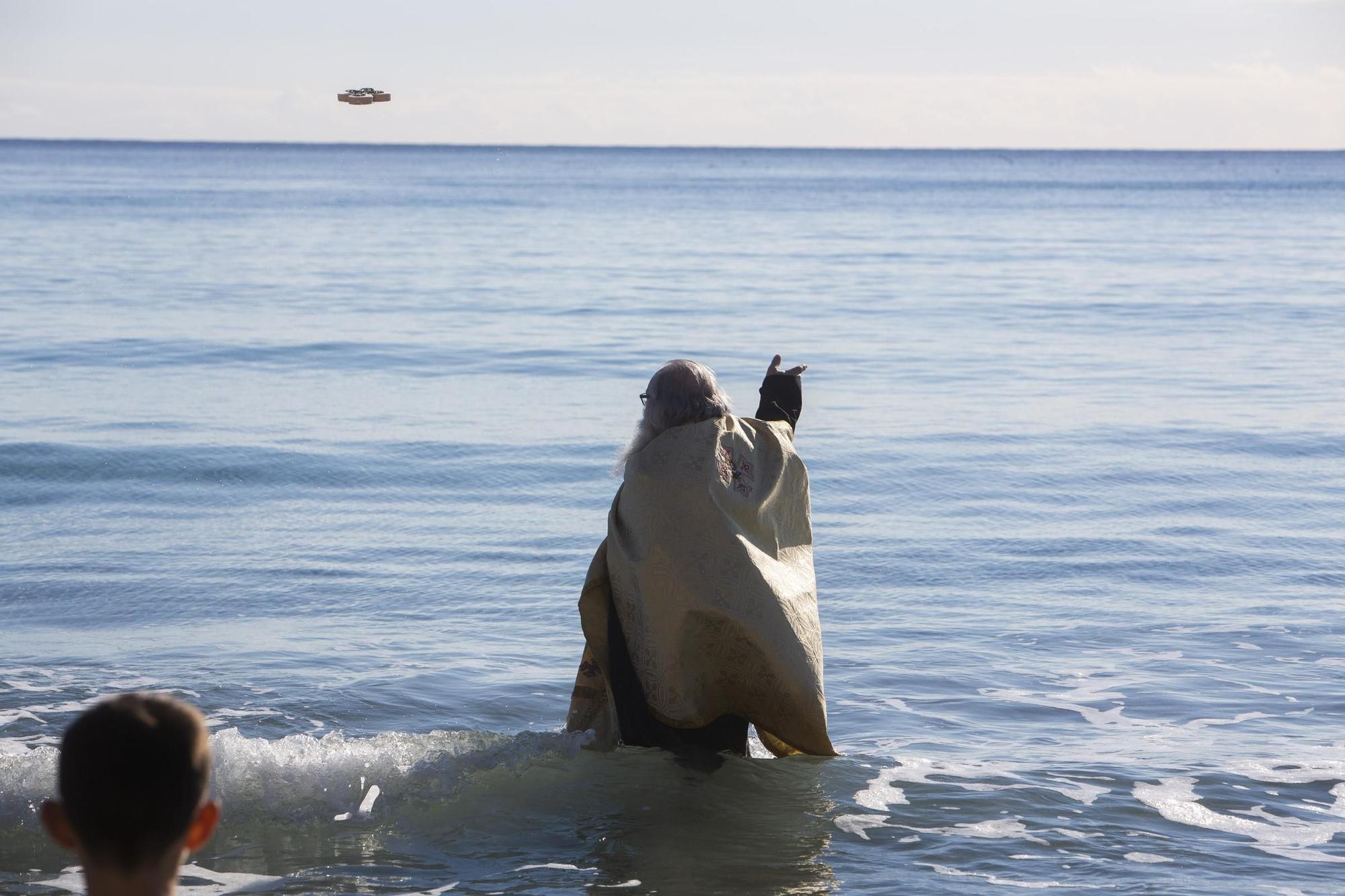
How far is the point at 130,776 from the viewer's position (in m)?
2.25

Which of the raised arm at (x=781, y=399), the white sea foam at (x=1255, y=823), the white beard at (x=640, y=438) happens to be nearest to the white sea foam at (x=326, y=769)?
the white beard at (x=640, y=438)

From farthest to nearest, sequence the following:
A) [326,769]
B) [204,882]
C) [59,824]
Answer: [326,769] → [204,882] → [59,824]

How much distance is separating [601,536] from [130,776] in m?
8.10

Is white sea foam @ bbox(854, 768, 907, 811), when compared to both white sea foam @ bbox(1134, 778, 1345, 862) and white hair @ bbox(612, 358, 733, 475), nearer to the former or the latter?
white sea foam @ bbox(1134, 778, 1345, 862)

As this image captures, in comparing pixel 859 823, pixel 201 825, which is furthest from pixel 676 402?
pixel 201 825

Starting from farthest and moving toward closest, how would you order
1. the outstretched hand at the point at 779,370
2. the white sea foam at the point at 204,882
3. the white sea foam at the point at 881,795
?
the outstretched hand at the point at 779,370 < the white sea foam at the point at 881,795 < the white sea foam at the point at 204,882

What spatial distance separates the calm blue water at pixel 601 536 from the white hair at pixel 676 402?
1.21 m

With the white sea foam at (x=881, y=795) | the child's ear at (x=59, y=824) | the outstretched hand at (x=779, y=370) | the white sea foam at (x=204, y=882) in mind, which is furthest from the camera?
the outstretched hand at (x=779, y=370)

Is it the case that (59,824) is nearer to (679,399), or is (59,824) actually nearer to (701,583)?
(701,583)

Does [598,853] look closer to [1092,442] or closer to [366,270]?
[1092,442]

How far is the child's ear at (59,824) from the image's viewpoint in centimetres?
222

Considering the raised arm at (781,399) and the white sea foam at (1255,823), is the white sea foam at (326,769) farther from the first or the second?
the white sea foam at (1255,823)

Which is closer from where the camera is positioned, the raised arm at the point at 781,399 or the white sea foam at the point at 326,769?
the white sea foam at the point at 326,769

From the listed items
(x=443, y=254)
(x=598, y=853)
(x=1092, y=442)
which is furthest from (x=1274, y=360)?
(x=443, y=254)
